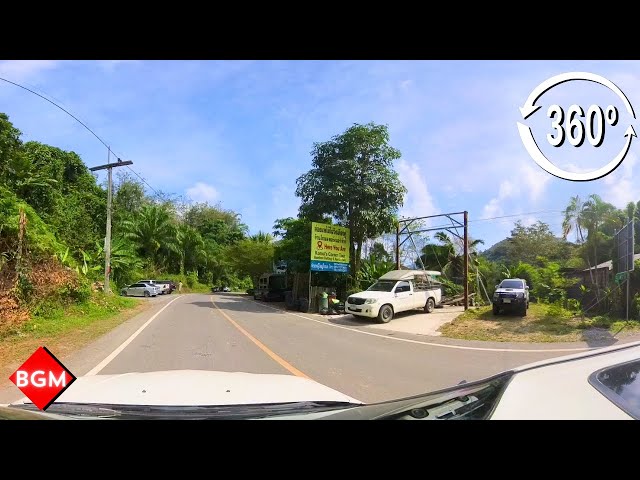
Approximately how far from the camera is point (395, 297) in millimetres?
17234

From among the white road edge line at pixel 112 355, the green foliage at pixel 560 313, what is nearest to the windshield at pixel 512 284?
the green foliage at pixel 560 313

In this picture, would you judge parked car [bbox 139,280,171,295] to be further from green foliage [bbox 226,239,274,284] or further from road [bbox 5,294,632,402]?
road [bbox 5,294,632,402]

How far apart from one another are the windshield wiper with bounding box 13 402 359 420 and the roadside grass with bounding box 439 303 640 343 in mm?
10371

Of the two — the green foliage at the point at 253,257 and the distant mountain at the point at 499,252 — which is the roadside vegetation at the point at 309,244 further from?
the green foliage at the point at 253,257

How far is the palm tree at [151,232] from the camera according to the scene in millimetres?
43234

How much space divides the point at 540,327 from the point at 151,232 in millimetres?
38660

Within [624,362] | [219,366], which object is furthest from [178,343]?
[624,362]

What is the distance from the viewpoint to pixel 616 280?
45.4 feet

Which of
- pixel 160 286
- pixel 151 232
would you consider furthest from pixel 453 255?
pixel 151 232

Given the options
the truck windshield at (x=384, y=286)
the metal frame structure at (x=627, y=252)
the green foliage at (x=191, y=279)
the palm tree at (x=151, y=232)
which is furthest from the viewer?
the green foliage at (x=191, y=279)

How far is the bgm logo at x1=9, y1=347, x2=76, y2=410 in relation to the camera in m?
2.34

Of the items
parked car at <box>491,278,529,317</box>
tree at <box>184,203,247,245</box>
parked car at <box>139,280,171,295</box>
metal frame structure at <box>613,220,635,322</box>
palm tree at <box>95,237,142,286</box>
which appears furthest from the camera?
tree at <box>184,203,247,245</box>

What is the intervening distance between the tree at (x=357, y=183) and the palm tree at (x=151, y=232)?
25.5m

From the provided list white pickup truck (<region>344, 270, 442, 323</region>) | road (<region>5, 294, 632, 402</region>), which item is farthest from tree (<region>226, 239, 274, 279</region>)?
road (<region>5, 294, 632, 402</region>)
